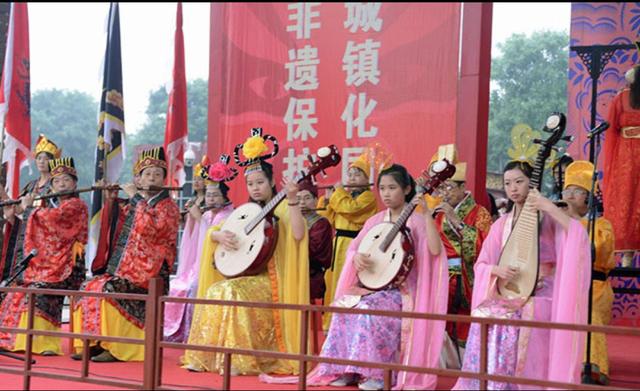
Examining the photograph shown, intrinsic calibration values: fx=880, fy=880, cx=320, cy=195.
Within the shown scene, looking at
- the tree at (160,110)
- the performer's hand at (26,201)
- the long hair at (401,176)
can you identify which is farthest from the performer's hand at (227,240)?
the tree at (160,110)

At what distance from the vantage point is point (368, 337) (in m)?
4.75

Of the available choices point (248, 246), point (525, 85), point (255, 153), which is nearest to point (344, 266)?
point (248, 246)

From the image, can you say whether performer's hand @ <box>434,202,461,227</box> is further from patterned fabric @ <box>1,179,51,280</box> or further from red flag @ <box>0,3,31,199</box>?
red flag @ <box>0,3,31,199</box>

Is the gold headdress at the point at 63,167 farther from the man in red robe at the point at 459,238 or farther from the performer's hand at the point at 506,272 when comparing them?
the performer's hand at the point at 506,272

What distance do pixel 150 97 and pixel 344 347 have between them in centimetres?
2680

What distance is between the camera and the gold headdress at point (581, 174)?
205 inches

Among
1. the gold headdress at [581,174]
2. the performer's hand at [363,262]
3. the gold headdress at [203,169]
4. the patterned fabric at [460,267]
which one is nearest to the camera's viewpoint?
the performer's hand at [363,262]

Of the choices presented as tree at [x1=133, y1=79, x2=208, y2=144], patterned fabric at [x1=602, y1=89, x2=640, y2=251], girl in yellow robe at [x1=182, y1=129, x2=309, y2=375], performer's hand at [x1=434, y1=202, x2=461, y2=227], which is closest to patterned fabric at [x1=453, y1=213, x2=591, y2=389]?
performer's hand at [x1=434, y1=202, x2=461, y2=227]

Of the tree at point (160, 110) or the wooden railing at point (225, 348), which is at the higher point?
the tree at point (160, 110)

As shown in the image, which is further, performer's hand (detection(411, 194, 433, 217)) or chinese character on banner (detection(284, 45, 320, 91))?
chinese character on banner (detection(284, 45, 320, 91))

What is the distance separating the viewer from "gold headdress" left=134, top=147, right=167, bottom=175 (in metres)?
6.00

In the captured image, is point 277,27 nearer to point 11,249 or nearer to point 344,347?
point 11,249

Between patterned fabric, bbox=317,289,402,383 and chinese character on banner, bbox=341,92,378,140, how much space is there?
3.18m

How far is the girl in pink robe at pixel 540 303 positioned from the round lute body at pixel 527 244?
0.05m
